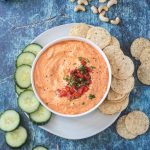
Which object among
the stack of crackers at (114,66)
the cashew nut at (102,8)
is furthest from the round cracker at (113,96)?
the cashew nut at (102,8)

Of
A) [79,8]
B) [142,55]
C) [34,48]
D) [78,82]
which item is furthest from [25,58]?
[142,55]

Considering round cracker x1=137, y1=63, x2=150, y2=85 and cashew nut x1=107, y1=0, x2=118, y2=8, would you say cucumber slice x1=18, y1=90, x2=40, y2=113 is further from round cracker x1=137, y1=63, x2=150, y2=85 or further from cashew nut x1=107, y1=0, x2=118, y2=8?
cashew nut x1=107, y1=0, x2=118, y2=8

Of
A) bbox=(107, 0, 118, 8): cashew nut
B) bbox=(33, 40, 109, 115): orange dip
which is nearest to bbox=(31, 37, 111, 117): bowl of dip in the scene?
bbox=(33, 40, 109, 115): orange dip

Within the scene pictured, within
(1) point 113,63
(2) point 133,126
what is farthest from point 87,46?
(2) point 133,126

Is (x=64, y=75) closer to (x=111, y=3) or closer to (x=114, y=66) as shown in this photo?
(x=114, y=66)

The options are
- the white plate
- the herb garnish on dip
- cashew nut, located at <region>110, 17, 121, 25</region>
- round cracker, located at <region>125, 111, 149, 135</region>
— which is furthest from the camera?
cashew nut, located at <region>110, 17, 121, 25</region>

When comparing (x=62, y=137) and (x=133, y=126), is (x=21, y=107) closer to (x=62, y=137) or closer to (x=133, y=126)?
(x=62, y=137)

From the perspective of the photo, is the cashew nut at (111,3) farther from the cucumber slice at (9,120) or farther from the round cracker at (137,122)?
the cucumber slice at (9,120)

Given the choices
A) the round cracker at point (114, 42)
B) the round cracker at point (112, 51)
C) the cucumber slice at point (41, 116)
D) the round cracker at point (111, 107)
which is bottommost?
the cucumber slice at point (41, 116)
